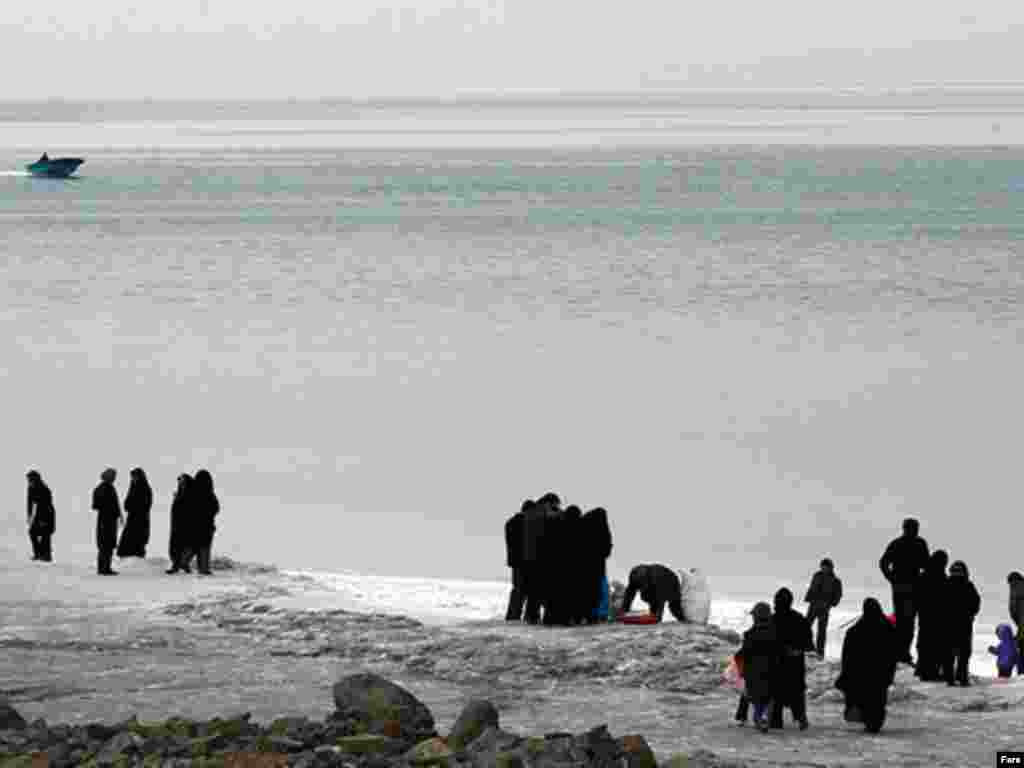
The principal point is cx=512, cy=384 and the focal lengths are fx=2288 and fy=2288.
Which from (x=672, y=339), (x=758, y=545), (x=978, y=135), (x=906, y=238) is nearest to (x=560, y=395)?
(x=672, y=339)

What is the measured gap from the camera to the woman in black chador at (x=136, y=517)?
19.2 meters

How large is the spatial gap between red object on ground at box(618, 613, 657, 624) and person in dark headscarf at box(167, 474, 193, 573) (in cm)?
399

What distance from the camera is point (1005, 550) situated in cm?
2205

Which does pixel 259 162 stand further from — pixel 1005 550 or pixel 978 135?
pixel 1005 550

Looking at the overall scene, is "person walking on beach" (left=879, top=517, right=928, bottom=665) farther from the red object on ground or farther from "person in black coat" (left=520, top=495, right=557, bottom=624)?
"person in black coat" (left=520, top=495, right=557, bottom=624)

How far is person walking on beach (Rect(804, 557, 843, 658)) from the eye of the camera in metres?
15.5

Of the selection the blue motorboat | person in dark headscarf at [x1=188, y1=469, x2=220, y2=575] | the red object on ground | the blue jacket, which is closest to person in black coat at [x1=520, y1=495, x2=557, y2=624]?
the red object on ground

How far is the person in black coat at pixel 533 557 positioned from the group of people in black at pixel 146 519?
3362 mm

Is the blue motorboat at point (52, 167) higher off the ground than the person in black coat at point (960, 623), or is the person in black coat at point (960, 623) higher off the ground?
the blue motorboat at point (52, 167)

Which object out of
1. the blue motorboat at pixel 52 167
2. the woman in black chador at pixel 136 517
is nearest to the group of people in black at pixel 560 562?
the woman in black chador at pixel 136 517

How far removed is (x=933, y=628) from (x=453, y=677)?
3094 millimetres

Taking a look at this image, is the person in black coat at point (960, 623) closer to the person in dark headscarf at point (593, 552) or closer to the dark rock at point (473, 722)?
the person in dark headscarf at point (593, 552)

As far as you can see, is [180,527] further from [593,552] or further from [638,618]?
[638,618]

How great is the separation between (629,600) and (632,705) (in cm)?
226
